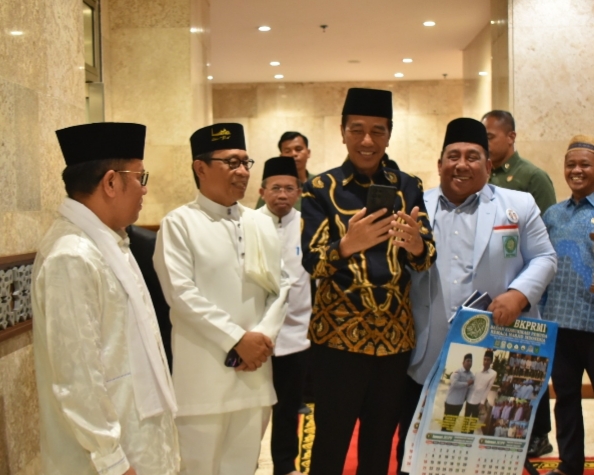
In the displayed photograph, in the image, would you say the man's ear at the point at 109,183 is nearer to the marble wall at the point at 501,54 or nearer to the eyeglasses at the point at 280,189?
the eyeglasses at the point at 280,189

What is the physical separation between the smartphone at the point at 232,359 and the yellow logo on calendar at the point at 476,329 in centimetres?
90

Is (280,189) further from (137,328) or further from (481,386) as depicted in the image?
(137,328)

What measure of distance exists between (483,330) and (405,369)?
1.07 feet

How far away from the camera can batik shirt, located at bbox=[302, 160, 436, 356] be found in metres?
2.47

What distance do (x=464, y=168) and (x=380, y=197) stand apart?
0.55 metres

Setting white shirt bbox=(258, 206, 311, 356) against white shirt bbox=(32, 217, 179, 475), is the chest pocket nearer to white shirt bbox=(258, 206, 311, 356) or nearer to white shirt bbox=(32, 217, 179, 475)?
white shirt bbox=(258, 206, 311, 356)

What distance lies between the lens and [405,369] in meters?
2.60

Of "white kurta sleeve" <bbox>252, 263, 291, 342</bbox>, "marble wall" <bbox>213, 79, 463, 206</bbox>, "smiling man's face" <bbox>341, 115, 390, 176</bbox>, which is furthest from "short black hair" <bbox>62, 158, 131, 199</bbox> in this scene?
"marble wall" <bbox>213, 79, 463, 206</bbox>

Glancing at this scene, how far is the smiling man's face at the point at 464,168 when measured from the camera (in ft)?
9.11

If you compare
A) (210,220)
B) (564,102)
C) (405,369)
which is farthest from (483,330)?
(564,102)

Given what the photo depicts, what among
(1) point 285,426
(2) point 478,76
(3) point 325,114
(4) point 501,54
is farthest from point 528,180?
(3) point 325,114

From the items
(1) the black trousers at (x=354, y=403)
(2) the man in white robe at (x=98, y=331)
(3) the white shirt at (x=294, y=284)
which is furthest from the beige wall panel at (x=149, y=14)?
(2) the man in white robe at (x=98, y=331)

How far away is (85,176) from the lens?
188 cm

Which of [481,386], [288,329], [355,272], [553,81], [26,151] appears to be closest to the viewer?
[26,151]
